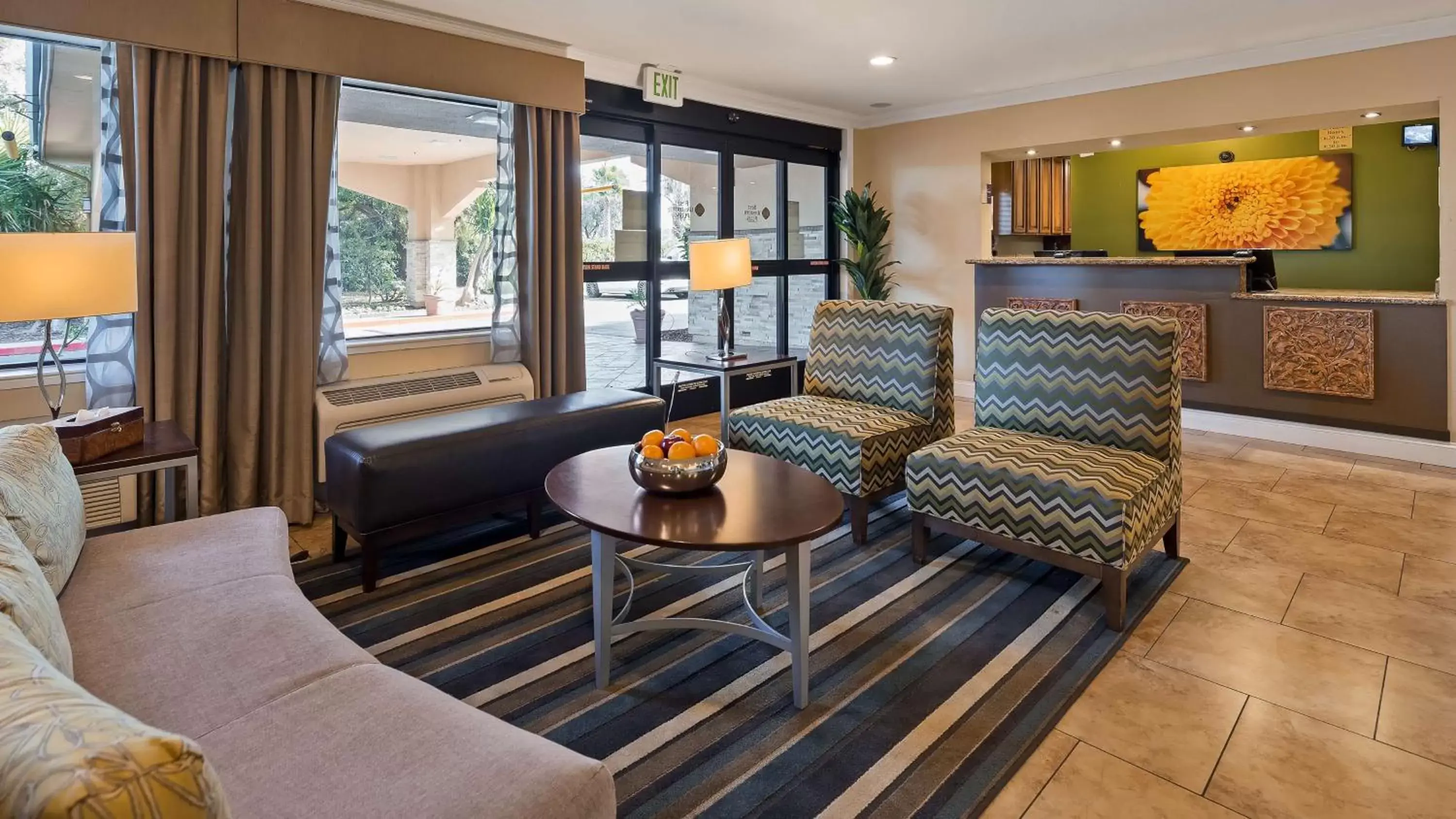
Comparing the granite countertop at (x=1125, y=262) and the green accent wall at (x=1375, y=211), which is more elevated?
the green accent wall at (x=1375, y=211)

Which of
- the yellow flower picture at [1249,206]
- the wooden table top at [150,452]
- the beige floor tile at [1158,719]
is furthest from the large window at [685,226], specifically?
the beige floor tile at [1158,719]

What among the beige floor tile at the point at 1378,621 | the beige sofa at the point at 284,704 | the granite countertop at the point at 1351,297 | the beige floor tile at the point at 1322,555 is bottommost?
the beige floor tile at the point at 1378,621

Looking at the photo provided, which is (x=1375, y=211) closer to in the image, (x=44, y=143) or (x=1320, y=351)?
(x=1320, y=351)

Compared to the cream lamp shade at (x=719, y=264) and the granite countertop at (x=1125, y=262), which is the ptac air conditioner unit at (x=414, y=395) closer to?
the cream lamp shade at (x=719, y=264)

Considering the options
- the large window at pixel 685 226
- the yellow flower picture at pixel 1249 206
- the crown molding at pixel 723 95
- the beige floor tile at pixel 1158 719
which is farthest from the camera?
the yellow flower picture at pixel 1249 206

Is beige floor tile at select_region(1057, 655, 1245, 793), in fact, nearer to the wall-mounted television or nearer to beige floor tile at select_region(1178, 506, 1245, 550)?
beige floor tile at select_region(1178, 506, 1245, 550)

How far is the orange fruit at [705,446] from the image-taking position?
2391 millimetres

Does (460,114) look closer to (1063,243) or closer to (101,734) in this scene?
(101,734)

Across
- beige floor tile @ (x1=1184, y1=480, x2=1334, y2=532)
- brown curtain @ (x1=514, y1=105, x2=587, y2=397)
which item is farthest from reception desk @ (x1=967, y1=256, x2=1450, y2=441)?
brown curtain @ (x1=514, y1=105, x2=587, y2=397)

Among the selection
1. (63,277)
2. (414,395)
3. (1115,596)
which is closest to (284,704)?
(63,277)

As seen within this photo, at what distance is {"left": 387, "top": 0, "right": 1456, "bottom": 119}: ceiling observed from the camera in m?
3.96

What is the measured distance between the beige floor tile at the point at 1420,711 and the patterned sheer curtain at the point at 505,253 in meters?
3.95

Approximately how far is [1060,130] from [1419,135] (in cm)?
314

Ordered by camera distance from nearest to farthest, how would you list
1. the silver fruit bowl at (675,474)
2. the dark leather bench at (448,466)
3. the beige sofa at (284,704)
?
the beige sofa at (284,704)
the silver fruit bowl at (675,474)
the dark leather bench at (448,466)
